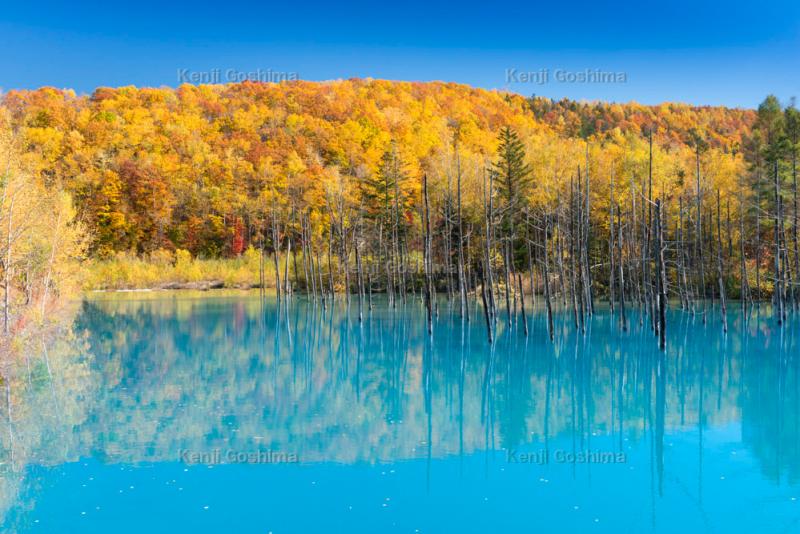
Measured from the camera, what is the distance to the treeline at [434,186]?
116 ft

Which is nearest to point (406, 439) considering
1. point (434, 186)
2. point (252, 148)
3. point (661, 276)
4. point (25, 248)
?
point (661, 276)

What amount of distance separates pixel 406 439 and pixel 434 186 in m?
41.0

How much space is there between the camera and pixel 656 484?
10.3 m

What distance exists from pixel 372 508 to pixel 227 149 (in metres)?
71.8

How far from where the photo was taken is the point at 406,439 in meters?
12.8

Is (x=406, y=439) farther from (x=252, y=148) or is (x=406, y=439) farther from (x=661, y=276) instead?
(x=252, y=148)

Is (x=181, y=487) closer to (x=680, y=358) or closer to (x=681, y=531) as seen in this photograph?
(x=681, y=531)

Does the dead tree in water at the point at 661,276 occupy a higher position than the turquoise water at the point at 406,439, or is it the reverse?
the dead tree in water at the point at 661,276

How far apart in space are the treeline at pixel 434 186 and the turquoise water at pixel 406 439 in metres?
4.81

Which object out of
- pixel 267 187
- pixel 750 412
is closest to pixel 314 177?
pixel 267 187

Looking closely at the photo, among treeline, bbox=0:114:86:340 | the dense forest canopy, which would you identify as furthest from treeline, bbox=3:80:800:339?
treeline, bbox=0:114:86:340

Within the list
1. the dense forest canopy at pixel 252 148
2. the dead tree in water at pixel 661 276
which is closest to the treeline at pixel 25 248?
the dead tree in water at pixel 661 276

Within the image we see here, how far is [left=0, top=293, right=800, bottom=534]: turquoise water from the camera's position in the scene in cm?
903

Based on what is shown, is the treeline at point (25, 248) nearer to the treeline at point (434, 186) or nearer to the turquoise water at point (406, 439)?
the turquoise water at point (406, 439)
